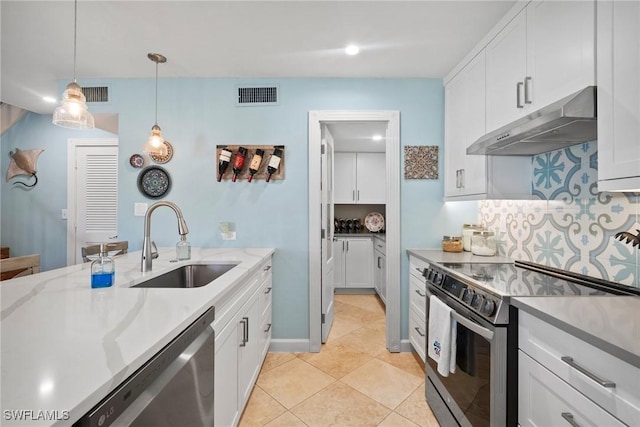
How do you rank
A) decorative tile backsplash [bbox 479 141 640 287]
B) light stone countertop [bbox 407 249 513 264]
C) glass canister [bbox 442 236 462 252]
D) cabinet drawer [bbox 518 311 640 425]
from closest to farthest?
cabinet drawer [bbox 518 311 640 425] → decorative tile backsplash [bbox 479 141 640 287] → light stone countertop [bbox 407 249 513 264] → glass canister [bbox 442 236 462 252]

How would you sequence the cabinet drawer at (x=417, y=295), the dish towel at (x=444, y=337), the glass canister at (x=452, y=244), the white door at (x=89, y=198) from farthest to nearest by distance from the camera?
the white door at (x=89, y=198), the glass canister at (x=452, y=244), the cabinet drawer at (x=417, y=295), the dish towel at (x=444, y=337)

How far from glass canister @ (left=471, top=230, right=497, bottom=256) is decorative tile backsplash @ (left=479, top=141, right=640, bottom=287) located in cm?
10

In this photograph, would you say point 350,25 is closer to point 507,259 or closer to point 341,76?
point 341,76

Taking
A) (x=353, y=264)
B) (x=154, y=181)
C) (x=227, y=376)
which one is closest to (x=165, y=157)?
(x=154, y=181)

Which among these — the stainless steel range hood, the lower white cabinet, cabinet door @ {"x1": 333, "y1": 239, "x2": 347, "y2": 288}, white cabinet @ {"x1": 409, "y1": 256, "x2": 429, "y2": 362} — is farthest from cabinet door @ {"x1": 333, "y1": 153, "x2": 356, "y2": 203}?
the stainless steel range hood

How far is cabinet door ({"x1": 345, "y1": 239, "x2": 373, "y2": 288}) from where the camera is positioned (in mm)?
4109

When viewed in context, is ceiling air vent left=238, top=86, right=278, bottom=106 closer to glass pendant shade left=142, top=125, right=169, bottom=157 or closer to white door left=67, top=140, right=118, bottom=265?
glass pendant shade left=142, top=125, right=169, bottom=157

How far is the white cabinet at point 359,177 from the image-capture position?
432 centimetres

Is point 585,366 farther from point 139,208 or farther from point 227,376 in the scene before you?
point 139,208

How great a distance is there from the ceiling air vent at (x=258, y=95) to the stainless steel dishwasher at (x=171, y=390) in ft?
6.68

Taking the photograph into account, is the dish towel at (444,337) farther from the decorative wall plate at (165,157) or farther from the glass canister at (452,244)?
the decorative wall plate at (165,157)

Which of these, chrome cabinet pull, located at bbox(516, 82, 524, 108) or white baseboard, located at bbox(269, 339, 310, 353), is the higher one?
chrome cabinet pull, located at bbox(516, 82, 524, 108)

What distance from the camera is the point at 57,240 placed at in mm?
3523

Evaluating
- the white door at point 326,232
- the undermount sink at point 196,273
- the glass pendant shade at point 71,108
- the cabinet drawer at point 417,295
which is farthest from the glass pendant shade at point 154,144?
the cabinet drawer at point 417,295
